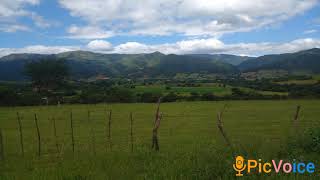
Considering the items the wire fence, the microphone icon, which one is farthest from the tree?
the microphone icon

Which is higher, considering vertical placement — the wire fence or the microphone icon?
the microphone icon

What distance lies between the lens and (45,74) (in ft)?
485

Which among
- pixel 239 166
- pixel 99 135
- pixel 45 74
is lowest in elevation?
pixel 99 135

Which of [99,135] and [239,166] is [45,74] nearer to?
[99,135]

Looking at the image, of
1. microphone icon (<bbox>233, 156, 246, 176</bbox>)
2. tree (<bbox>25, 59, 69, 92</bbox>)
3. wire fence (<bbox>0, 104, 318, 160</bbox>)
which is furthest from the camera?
tree (<bbox>25, 59, 69, 92</bbox>)

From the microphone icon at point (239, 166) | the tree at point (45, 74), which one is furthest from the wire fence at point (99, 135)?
the tree at point (45, 74)

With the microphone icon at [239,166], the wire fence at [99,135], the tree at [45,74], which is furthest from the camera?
the tree at [45,74]

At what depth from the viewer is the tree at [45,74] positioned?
147 meters

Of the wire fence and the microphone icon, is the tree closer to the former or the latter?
the wire fence

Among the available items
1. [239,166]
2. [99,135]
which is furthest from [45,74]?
[239,166]

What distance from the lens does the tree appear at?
146625 mm

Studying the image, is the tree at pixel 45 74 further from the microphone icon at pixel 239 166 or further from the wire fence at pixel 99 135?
the microphone icon at pixel 239 166

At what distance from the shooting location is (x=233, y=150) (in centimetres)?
1509

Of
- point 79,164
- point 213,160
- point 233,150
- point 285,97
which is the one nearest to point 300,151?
point 233,150
